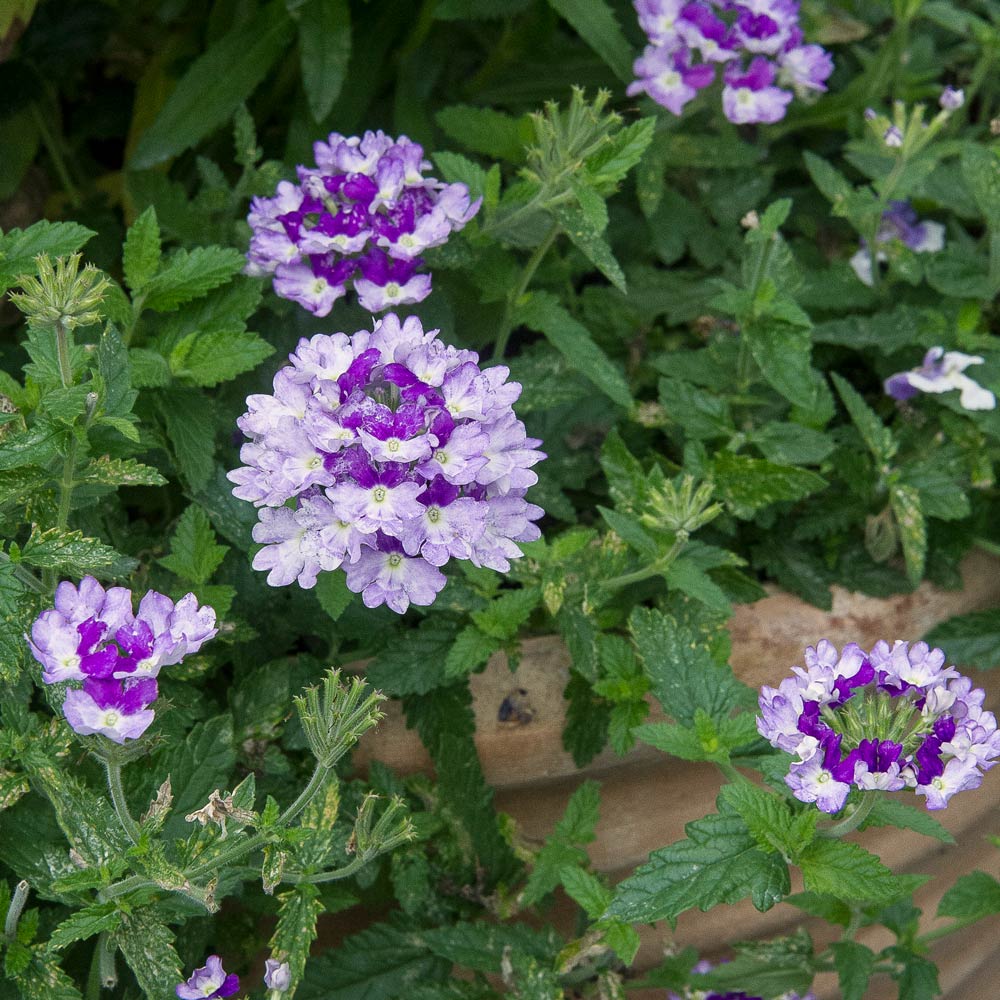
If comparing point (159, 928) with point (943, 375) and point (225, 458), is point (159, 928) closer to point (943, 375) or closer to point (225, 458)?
point (225, 458)

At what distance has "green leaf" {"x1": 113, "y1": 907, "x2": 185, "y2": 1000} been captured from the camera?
3.80 feet

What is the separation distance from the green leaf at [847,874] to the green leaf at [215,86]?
1.27m

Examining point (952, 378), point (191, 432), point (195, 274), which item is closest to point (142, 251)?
point (195, 274)

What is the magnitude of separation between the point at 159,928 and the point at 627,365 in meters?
1.11

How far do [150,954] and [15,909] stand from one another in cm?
13

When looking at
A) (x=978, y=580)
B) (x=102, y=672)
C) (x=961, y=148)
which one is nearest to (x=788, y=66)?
(x=961, y=148)

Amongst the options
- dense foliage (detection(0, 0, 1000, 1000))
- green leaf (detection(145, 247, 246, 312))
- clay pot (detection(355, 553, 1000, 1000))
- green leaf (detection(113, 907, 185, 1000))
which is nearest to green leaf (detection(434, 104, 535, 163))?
dense foliage (detection(0, 0, 1000, 1000))

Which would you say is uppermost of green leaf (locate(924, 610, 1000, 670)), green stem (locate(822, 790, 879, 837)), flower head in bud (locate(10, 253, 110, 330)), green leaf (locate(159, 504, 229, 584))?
flower head in bud (locate(10, 253, 110, 330))

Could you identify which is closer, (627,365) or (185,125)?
(185,125)

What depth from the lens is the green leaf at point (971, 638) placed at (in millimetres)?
1647

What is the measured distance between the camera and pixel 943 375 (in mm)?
1766

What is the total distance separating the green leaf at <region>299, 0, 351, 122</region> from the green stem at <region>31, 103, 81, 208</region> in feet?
1.62

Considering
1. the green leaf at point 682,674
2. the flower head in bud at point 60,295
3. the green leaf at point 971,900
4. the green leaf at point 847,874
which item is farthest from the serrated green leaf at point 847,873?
the flower head in bud at point 60,295

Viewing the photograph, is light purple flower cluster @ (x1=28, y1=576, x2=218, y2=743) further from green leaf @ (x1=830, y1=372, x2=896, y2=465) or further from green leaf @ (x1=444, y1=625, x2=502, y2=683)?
green leaf @ (x1=830, y1=372, x2=896, y2=465)
